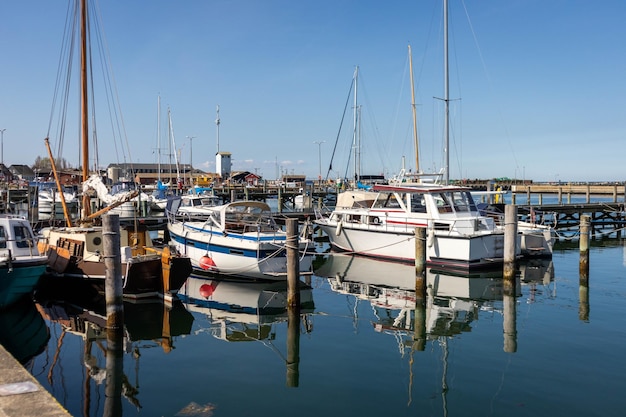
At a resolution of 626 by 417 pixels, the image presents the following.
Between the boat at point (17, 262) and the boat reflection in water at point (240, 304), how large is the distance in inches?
173

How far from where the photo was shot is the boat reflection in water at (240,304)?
1338 cm

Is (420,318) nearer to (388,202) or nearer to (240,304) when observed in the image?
(240,304)

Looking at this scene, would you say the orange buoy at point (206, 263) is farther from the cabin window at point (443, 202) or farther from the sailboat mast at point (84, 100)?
the cabin window at point (443, 202)

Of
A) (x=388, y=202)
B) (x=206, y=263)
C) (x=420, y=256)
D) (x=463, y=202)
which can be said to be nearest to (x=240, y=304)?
(x=206, y=263)

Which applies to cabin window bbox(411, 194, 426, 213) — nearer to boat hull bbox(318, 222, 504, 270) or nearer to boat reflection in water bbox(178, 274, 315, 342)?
boat hull bbox(318, 222, 504, 270)

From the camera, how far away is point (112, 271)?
11.5 meters

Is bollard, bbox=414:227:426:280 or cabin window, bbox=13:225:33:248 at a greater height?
cabin window, bbox=13:225:33:248

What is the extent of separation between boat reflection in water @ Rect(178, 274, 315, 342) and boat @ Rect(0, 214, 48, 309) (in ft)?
14.4

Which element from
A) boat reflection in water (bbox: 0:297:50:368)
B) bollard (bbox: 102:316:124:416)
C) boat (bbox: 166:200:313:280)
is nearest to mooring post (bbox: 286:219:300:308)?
boat (bbox: 166:200:313:280)

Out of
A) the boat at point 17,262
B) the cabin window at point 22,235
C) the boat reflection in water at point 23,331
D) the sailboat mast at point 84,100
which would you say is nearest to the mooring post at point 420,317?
the boat reflection in water at point 23,331

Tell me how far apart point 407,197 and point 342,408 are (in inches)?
601

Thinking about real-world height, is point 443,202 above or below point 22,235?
above

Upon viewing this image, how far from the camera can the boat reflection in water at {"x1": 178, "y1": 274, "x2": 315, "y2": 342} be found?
1338 centimetres

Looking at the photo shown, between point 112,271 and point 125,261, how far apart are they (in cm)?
389
